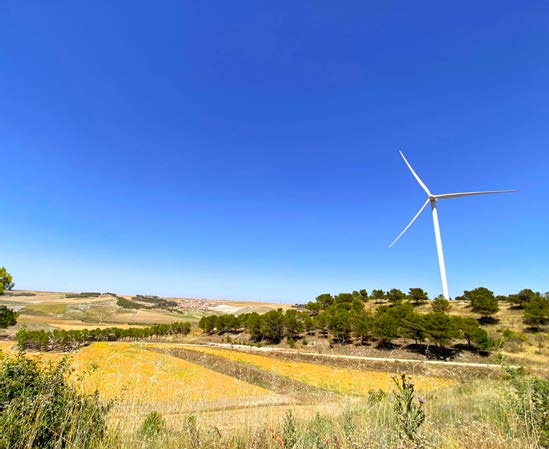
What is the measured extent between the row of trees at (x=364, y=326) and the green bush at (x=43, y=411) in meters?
54.1

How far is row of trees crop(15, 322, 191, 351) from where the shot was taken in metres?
59.8

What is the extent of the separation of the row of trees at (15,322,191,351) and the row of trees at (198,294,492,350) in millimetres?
10835

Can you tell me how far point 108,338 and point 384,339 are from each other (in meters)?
67.1

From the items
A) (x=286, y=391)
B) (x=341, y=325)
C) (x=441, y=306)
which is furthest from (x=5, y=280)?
(x=441, y=306)

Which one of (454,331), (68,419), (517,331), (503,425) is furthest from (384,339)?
(68,419)

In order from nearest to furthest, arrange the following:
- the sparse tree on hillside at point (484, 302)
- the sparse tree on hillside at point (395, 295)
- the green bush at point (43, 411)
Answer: the green bush at point (43, 411)
the sparse tree on hillside at point (484, 302)
the sparse tree on hillside at point (395, 295)

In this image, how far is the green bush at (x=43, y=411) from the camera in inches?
187

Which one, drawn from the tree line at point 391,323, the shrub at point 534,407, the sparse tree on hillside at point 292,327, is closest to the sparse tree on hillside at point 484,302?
the tree line at point 391,323

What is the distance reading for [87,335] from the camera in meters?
59.0

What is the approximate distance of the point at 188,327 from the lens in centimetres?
9131

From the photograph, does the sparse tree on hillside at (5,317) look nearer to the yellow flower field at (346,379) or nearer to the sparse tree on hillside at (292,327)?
the yellow flower field at (346,379)

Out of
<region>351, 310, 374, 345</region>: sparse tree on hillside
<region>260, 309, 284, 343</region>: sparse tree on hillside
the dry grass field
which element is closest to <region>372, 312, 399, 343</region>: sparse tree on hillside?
<region>351, 310, 374, 345</region>: sparse tree on hillside

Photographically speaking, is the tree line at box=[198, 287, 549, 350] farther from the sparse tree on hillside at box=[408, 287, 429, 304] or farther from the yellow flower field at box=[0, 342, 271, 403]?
the yellow flower field at box=[0, 342, 271, 403]

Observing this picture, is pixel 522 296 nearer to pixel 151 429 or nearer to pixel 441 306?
pixel 441 306
